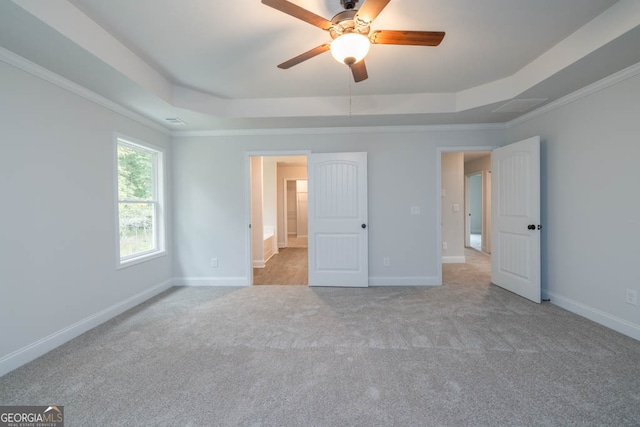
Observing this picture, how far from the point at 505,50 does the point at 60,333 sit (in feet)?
15.4

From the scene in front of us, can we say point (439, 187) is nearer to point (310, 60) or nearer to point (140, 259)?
point (310, 60)

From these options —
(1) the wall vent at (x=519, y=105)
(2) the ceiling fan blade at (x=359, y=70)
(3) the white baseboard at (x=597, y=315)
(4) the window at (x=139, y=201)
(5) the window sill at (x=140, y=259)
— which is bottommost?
(3) the white baseboard at (x=597, y=315)

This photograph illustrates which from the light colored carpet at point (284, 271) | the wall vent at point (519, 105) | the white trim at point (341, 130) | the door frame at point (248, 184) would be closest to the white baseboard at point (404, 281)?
the light colored carpet at point (284, 271)

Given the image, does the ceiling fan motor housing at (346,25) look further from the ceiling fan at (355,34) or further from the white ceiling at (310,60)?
the white ceiling at (310,60)

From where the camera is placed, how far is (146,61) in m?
2.58

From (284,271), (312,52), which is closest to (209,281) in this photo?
(284,271)

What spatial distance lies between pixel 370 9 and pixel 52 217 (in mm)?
2988

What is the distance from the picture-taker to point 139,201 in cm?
350

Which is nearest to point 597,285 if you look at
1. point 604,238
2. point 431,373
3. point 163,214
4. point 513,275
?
point 604,238

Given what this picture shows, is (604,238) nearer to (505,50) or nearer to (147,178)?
(505,50)

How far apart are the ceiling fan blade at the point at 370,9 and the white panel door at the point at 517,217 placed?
2737mm

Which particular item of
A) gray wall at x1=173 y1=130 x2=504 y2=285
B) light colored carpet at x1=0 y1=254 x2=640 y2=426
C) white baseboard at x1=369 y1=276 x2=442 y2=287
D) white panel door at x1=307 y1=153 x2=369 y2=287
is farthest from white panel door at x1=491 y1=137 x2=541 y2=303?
white panel door at x1=307 y1=153 x2=369 y2=287

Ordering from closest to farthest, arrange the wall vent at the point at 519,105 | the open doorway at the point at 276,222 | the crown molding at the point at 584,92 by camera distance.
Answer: the crown molding at the point at 584,92 < the wall vent at the point at 519,105 < the open doorway at the point at 276,222

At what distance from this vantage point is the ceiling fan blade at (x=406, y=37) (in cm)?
170
